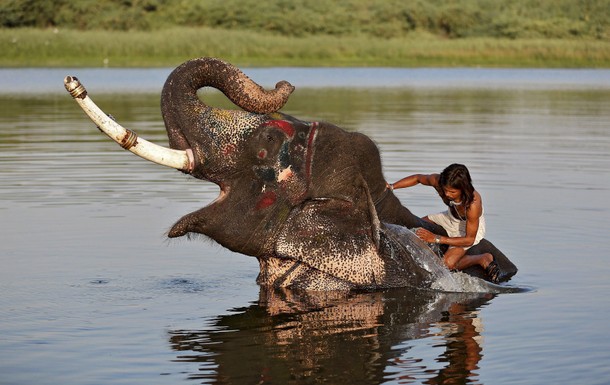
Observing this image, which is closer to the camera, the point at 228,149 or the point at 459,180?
the point at 228,149

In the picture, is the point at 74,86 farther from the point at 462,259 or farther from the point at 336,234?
the point at 462,259

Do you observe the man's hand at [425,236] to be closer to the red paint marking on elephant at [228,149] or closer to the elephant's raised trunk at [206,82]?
the red paint marking on elephant at [228,149]

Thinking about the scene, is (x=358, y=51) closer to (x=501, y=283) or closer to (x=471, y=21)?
(x=471, y=21)

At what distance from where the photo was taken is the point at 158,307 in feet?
34.6

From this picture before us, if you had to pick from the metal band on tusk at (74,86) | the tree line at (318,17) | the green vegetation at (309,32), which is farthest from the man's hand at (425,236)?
the tree line at (318,17)

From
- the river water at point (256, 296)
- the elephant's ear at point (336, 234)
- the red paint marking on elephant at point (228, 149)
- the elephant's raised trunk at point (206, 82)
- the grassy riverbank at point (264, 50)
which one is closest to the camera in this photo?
the river water at point (256, 296)

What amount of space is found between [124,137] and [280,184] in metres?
1.40

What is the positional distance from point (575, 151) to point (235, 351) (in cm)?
1342

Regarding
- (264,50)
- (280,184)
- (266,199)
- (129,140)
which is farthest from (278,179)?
(264,50)

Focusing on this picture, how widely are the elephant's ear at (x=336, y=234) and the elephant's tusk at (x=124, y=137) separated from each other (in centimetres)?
106

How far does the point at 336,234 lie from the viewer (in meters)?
10.7

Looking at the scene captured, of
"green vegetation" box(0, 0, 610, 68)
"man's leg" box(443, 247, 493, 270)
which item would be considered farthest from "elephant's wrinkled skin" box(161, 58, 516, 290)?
"green vegetation" box(0, 0, 610, 68)

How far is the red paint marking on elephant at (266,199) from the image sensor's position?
10312 mm

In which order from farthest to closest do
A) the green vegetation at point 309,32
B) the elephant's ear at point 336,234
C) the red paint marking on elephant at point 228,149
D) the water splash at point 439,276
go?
the green vegetation at point 309,32
the water splash at point 439,276
the elephant's ear at point 336,234
the red paint marking on elephant at point 228,149
